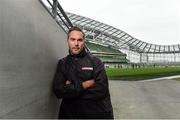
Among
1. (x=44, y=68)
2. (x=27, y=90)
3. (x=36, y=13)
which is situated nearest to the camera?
(x=27, y=90)

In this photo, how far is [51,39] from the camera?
421 cm

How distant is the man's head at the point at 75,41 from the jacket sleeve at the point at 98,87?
174mm

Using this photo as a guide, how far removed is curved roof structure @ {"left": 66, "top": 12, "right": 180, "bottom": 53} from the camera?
119312mm

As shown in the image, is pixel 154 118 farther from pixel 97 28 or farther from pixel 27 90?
pixel 97 28

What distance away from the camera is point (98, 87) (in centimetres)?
337

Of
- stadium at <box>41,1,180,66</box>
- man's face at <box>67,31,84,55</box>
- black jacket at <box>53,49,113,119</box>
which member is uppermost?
man's face at <box>67,31,84,55</box>

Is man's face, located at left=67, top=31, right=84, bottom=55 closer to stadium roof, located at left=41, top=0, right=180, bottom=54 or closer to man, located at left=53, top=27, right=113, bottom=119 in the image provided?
man, located at left=53, top=27, right=113, bottom=119

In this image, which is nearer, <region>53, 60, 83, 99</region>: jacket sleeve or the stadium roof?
<region>53, 60, 83, 99</region>: jacket sleeve

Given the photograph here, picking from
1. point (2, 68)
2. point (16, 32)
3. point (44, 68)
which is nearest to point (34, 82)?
point (44, 68)

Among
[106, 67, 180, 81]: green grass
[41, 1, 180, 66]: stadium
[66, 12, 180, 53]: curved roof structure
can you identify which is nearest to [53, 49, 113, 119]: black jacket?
[106, 67, 180, 81]: green grass

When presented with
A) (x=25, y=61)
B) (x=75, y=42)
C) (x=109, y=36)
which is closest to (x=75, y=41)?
(x=75, y=42)

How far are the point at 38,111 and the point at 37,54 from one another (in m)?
0.46

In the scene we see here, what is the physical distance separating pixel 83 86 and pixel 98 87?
5.1 inches

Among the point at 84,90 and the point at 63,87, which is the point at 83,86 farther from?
the point at 63,87
